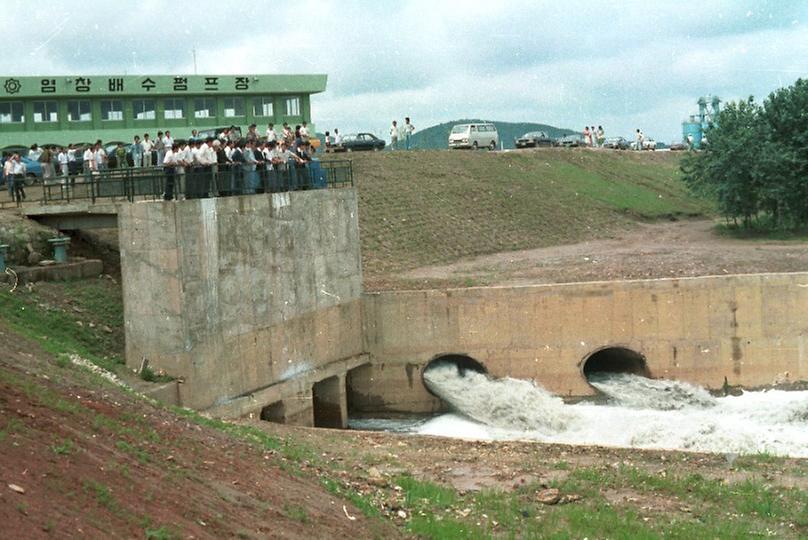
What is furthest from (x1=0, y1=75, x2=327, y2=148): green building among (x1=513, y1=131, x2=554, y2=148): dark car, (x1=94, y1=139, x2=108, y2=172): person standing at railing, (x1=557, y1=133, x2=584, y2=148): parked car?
(x1=94, y1=139, x2=108, y2=172): person standing at railing

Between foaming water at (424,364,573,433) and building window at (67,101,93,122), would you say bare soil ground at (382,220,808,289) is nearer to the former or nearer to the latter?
foaming water at (424,364,573,433)

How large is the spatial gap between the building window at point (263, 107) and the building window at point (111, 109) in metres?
7.92

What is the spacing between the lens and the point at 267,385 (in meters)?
30.0

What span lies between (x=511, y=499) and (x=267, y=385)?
12.4 metres

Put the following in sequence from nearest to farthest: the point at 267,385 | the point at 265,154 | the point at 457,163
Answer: the point at 267,385, the point at 265,154, the point at 457,163

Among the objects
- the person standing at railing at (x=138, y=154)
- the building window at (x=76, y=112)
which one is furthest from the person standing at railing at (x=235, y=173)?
the building window at (x=76, y=112)

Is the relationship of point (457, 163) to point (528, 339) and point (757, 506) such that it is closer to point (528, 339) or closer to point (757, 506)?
point (528, 339)

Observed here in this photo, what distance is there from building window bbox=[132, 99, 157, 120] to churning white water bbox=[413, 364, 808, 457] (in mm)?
36413

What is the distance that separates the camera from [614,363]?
37.8m

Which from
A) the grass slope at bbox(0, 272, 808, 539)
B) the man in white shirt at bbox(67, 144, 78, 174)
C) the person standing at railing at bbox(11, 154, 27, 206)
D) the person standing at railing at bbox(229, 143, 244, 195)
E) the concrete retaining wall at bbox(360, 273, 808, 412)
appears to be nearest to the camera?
the grass slope at bbox(0, 272, 808, 539)

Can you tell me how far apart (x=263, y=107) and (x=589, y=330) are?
39.2m

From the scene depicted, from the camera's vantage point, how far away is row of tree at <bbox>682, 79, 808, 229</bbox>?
167 feet

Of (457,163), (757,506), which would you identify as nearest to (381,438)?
(757,506)

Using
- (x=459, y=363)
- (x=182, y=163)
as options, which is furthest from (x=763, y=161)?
(x=182, y=163)
